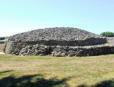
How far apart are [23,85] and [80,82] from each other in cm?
208

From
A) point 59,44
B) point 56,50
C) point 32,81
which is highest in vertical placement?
point 59,44

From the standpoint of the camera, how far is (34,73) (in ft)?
27.6

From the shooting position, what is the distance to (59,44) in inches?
672

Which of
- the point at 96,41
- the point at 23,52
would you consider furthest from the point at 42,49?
the point at 96,41

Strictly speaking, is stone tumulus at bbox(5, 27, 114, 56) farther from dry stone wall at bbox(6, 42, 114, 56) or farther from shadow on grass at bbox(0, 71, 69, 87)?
shadow on grass at bbox(0, 71, 69, 87)

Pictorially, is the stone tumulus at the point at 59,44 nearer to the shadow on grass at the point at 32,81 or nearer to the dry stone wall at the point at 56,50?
the dry stone wall at the point at 56,50

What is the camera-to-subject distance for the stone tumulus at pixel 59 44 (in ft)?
47.3

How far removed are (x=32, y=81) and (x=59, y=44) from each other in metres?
9.78

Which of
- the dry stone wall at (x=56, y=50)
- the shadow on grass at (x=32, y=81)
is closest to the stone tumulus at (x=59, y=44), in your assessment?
the dry stone wall at (x=56, y=50)

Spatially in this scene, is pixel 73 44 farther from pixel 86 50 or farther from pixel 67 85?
pixel 67 85

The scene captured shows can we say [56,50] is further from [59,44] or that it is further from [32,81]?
[32,81]

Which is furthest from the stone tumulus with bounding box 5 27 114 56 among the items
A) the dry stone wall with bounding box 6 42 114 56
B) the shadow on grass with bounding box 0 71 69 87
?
the shadow on grass with bounding box 0 71 69 87

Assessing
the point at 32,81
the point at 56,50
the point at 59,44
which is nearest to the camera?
the point at 32,81

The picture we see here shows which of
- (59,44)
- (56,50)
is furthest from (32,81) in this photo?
(59,44)
